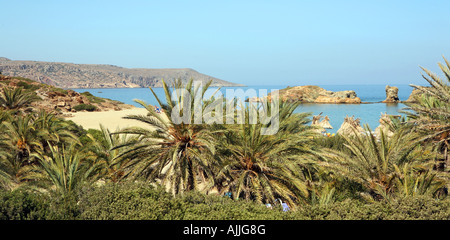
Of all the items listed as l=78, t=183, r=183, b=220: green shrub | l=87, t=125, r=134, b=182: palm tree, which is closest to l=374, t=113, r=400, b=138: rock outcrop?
l=78, t=183, r=183, b=220: green shrub

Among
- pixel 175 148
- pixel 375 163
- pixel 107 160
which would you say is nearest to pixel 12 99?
pixel 107 160

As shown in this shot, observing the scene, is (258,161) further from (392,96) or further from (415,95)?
(392,96)

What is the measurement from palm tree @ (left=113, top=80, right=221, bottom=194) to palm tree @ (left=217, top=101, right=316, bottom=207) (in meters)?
0.85

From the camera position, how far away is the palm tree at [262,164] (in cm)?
1114

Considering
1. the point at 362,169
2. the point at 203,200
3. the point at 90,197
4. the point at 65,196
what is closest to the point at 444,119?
the point at 362,169

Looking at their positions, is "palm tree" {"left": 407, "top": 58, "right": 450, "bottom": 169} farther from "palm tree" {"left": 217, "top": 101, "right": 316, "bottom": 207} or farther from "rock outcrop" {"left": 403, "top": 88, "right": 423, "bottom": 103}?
"palm tree" {"left": 217, "top": 101, "right": 316, "bottom": 207}

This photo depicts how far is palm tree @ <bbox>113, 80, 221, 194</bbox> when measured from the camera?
11266mm

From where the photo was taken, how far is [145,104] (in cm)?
1198

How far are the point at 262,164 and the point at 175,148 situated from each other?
9.24ft

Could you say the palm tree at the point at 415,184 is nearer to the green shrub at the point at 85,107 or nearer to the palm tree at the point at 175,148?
the palm tree at the point at 175,148

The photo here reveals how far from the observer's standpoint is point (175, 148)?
36.1 ft

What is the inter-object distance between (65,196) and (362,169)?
956 cm

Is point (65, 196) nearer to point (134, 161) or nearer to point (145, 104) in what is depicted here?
point (134, 161)
